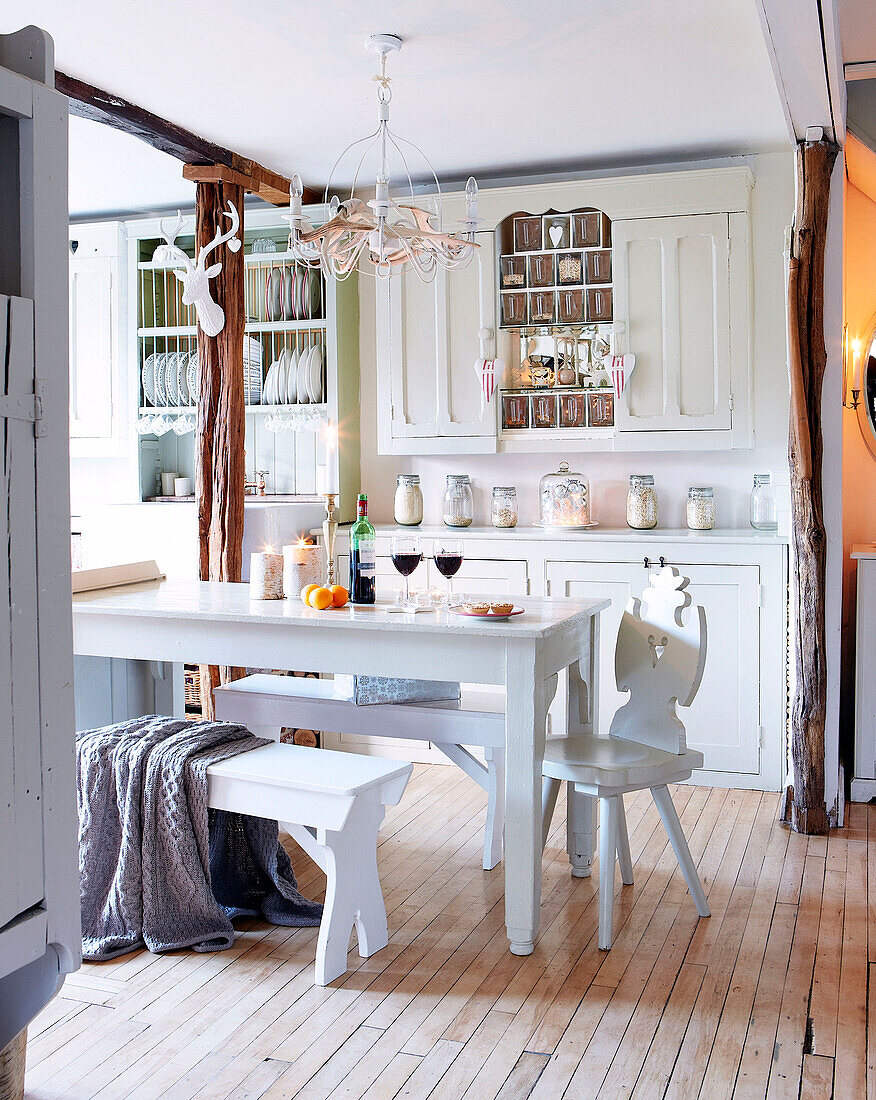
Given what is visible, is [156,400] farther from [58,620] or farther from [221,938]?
[58,620]

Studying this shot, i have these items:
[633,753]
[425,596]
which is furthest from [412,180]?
[633,753]

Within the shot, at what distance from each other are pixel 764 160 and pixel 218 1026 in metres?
4.15

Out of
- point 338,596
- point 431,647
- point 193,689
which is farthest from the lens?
point 193,689

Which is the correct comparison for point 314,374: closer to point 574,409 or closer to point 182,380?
point 182,380

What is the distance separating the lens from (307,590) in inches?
126

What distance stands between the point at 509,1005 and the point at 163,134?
11.3 feet

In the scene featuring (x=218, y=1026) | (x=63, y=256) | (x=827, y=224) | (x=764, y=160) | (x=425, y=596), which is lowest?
(x=218, y=1026)

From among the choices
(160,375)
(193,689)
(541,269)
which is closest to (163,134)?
(160,375)

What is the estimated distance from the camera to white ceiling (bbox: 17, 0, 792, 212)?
3.23 metres

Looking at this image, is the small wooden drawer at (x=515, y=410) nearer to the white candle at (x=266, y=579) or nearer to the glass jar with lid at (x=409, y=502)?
the glass jar with lid at (x=409, y=502)

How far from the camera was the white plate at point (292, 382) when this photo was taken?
523 centimetres

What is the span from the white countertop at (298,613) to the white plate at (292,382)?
6.03 ft

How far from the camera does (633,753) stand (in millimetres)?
3102

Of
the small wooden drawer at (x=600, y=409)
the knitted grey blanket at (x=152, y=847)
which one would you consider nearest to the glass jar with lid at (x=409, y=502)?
the small wooden drawer at (x=600, y=409)
